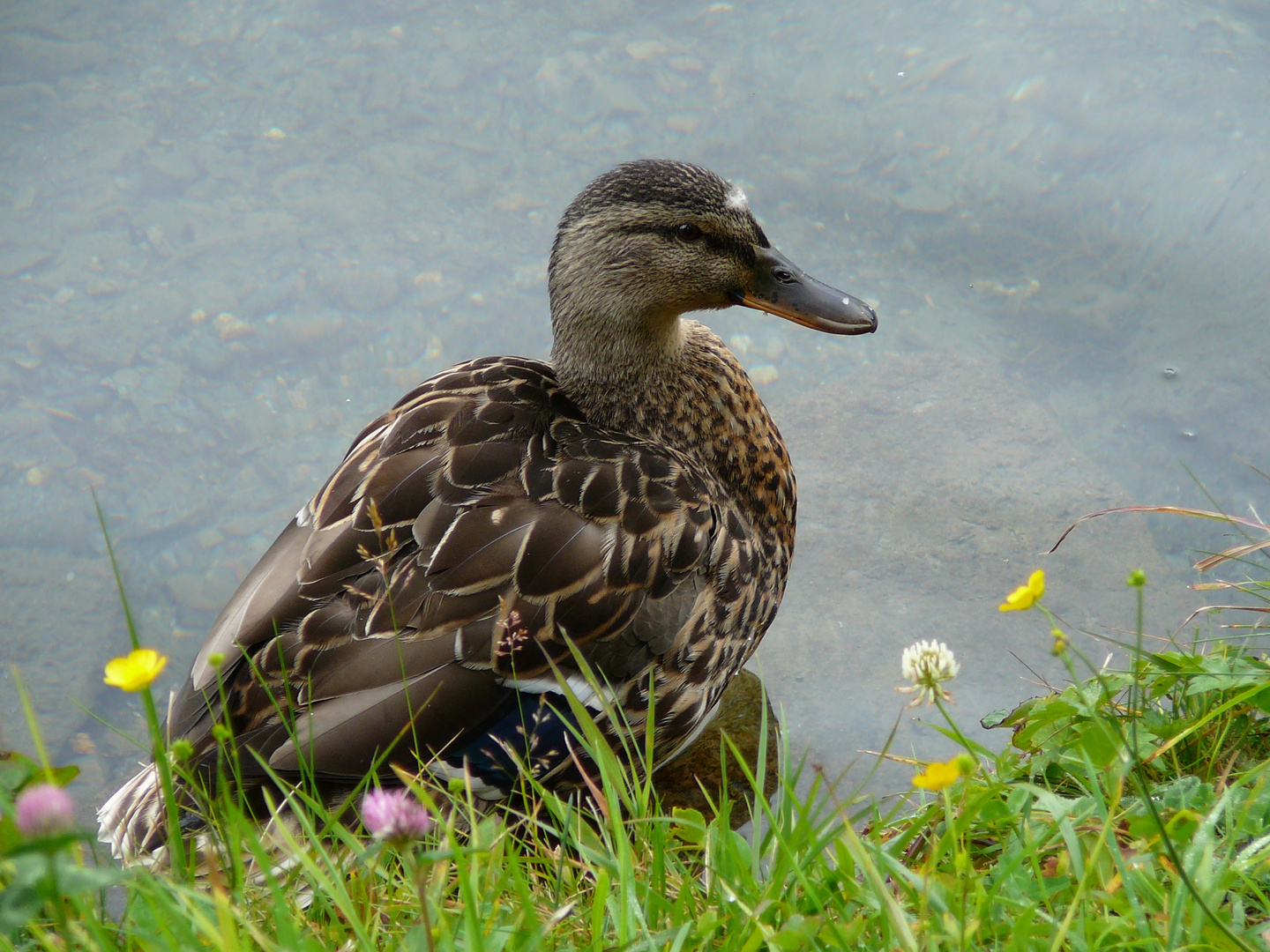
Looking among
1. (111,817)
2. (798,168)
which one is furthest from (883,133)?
(111,817)

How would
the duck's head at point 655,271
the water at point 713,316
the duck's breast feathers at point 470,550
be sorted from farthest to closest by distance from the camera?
1. the water at point 713,316
2. the duck's head at point 655,271
3. the duck's breast feathers at point 470,550

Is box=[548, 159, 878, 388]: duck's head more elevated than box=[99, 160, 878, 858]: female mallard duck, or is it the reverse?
box=[548, 159, 878, 388]: duck's head

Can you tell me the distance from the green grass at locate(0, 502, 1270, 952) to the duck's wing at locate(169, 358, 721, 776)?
0.33 metres

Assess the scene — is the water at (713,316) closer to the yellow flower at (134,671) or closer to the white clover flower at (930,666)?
the white clover flower at (930,666)

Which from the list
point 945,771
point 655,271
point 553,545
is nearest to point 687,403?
point 655,271

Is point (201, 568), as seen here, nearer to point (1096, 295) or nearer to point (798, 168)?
point (798, 168)

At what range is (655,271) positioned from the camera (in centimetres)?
282

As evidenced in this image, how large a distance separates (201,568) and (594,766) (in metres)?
1.80

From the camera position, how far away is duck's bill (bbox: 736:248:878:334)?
2906 mm

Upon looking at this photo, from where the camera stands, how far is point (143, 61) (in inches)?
207

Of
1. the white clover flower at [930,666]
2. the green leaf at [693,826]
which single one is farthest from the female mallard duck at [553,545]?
the white clover flower at [930,666]

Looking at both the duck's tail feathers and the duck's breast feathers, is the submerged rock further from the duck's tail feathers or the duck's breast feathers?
the duck's tail feathers

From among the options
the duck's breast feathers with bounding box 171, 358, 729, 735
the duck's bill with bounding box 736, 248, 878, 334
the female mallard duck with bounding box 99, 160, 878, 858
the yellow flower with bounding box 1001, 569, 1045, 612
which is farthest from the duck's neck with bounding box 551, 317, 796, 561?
the yellow flower with bounding box 1001, 569, 1045, 612

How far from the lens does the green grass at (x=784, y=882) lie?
4.54 feet
